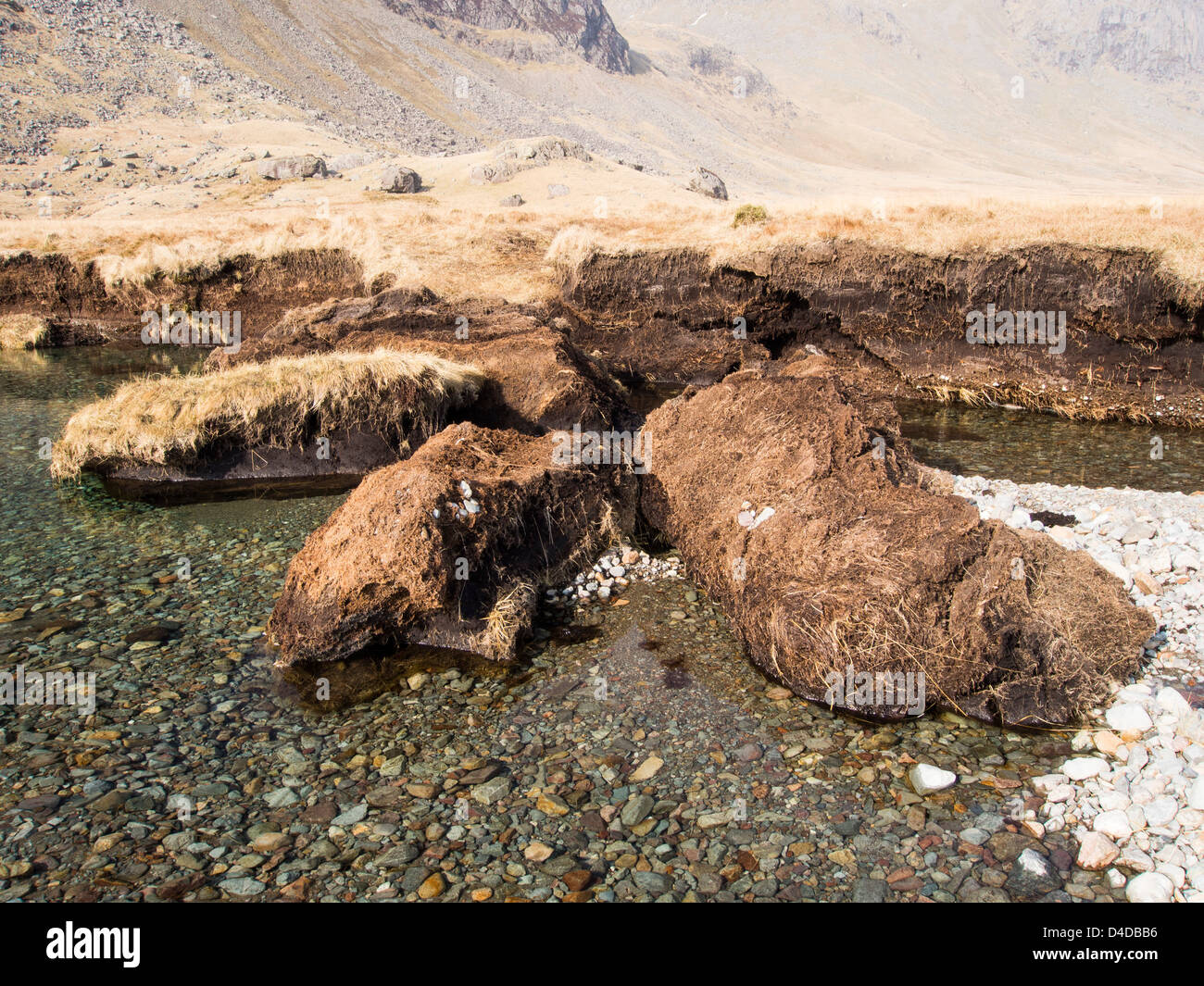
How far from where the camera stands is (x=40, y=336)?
2564 centimetres

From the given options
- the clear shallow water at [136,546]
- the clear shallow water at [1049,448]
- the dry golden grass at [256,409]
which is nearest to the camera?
the clear shallow water at [136,546]

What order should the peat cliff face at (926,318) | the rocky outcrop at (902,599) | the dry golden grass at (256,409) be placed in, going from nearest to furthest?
the rocky outcrop at (902,599), the dry golden grass at (256,409), the peat cliff face at (926,318)

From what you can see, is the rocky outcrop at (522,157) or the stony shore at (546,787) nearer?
the stony shore at (546,787)

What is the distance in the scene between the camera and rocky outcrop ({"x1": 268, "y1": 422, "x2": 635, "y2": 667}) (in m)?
7.87

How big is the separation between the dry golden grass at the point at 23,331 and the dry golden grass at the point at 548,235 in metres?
3.74

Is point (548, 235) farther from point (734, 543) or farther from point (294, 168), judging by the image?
point (294, 168)

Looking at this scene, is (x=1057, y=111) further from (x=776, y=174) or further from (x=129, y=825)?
(x=129, y=825)

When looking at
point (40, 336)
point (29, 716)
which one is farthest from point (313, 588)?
point (40, 336)

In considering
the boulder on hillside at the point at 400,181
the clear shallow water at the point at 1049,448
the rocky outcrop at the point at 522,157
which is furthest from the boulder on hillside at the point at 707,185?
the clear shallow water at the point at 1049,448

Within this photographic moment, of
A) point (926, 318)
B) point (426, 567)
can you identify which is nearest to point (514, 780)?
point (426, 567)

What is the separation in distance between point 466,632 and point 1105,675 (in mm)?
5866

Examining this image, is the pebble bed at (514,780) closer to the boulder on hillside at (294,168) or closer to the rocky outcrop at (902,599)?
the rocky outcrop at (902,599)

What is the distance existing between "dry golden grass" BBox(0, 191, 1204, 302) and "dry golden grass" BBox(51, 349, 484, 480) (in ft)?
28.8

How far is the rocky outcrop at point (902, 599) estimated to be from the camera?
6.88m
